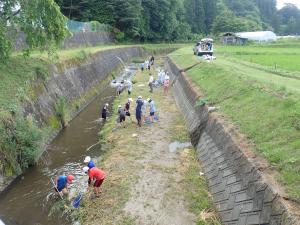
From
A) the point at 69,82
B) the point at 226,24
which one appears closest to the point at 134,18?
the point at 226,24

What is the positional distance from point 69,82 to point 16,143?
14.0m

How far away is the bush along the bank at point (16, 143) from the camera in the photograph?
16734 mm

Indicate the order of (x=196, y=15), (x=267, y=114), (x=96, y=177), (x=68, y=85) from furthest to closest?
(x=196, y=15), (x=68, y=85), (x=267, y=114), (x=96, y=177)

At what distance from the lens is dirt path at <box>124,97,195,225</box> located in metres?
13.5

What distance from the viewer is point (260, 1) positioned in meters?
195

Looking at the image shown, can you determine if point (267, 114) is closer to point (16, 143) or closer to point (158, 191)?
point (158, 191)

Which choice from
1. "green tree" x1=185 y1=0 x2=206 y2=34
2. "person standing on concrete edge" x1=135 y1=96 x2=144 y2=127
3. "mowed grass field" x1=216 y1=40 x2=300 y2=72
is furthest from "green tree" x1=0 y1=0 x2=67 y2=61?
"green tree" x1=185 y1=0 x2=206 y2=34

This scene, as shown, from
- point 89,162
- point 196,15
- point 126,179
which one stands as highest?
point 196,15

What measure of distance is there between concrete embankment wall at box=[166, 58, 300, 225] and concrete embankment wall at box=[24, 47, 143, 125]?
31.3 ft

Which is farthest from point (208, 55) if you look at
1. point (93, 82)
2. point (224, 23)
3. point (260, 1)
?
point (260, 1)

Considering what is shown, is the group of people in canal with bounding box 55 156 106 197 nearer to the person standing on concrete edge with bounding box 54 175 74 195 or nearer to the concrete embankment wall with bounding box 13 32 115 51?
the person standing on concrete edge with bounding box 54 175 74 195

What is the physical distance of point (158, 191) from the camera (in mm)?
15336

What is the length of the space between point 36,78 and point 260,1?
19079cm

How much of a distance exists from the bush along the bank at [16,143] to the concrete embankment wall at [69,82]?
264cm
